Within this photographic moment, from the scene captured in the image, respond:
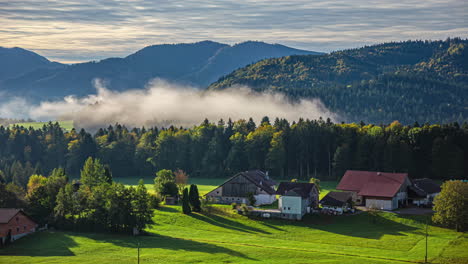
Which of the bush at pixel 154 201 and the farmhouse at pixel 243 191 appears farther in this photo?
the farmhouse at pixel 243 191

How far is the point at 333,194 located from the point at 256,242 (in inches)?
913

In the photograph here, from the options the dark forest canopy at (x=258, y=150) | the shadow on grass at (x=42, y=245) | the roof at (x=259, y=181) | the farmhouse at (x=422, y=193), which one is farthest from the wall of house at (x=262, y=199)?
the shadow on grass at (x=42, y=245)

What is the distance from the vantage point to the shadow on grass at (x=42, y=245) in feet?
229

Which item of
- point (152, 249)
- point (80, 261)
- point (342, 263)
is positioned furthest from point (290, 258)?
point (80, 261)

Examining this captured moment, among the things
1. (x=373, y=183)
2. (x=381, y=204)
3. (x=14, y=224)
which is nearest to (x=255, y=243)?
(x=381, y=204)

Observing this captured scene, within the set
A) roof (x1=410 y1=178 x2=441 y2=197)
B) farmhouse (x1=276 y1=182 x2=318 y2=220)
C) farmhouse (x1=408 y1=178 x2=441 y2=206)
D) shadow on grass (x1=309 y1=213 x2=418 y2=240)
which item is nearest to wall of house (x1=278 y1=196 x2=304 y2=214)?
farmhouse (x1=276 y1=182 x2=318 y2=220)

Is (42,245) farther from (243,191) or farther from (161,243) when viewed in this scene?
(243,191)

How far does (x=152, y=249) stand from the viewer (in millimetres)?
69812

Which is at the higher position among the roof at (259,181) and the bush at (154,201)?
the roof at (259,181)

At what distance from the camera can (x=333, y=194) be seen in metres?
90.7

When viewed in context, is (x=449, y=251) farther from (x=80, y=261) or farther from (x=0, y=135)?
(x=0, y=135)

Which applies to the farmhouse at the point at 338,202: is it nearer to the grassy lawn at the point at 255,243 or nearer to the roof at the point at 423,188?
the grassy lawn at the point at 255,243

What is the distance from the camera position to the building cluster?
8675 centimetres

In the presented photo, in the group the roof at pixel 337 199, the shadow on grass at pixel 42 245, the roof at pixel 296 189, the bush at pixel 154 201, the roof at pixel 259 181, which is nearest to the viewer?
the shadow on grass at pixel 42 245
